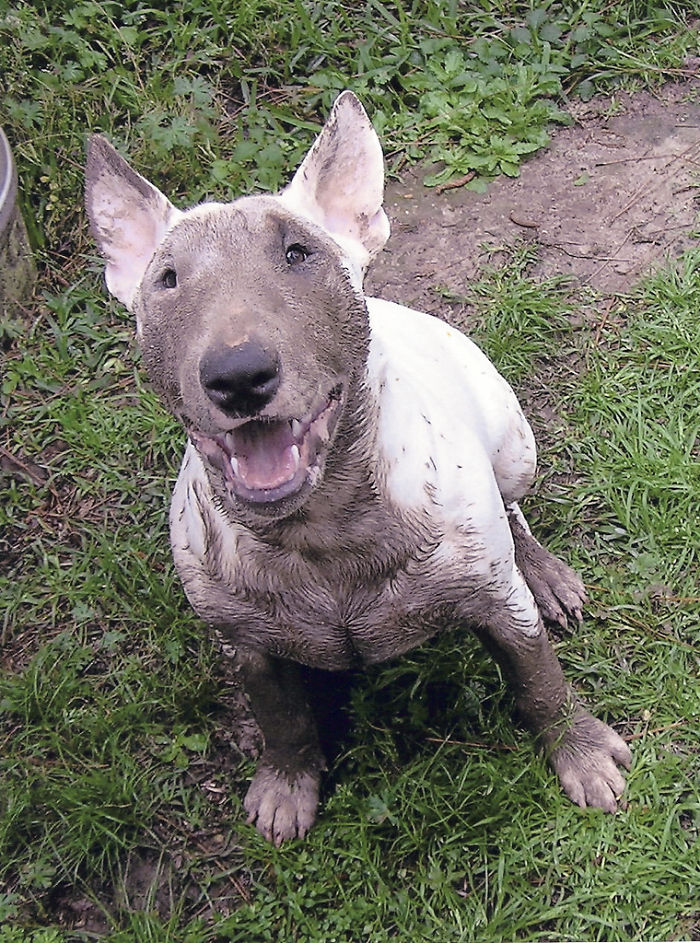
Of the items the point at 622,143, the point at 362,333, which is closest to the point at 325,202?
the point at 362,333

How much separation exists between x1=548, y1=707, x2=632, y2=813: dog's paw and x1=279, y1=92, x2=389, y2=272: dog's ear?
5.22 ft

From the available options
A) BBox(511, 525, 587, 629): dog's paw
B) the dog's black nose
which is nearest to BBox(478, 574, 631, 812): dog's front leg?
BBox(511, 525, 587, 629): dog's paw

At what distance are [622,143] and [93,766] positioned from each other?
10.6 feet

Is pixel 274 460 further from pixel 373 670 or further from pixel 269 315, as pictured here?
pixel 373 670

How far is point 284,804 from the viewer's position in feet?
11.4

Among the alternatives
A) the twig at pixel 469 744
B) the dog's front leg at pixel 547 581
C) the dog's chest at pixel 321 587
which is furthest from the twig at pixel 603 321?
the dog's chest at pixel 321 587

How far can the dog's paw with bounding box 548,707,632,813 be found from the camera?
345 cm

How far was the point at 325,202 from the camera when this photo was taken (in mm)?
2639

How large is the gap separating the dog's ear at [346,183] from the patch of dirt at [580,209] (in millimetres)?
2043

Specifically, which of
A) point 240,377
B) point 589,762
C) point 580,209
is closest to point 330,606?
point 240,377

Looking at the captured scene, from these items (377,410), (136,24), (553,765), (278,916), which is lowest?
(278,916)

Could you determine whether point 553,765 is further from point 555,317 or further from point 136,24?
point 136,24

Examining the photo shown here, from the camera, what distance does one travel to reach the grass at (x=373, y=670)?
3.42 metres

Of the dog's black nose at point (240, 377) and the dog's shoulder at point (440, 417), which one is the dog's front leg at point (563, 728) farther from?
A: the dog's black nose at point (240, 377)
